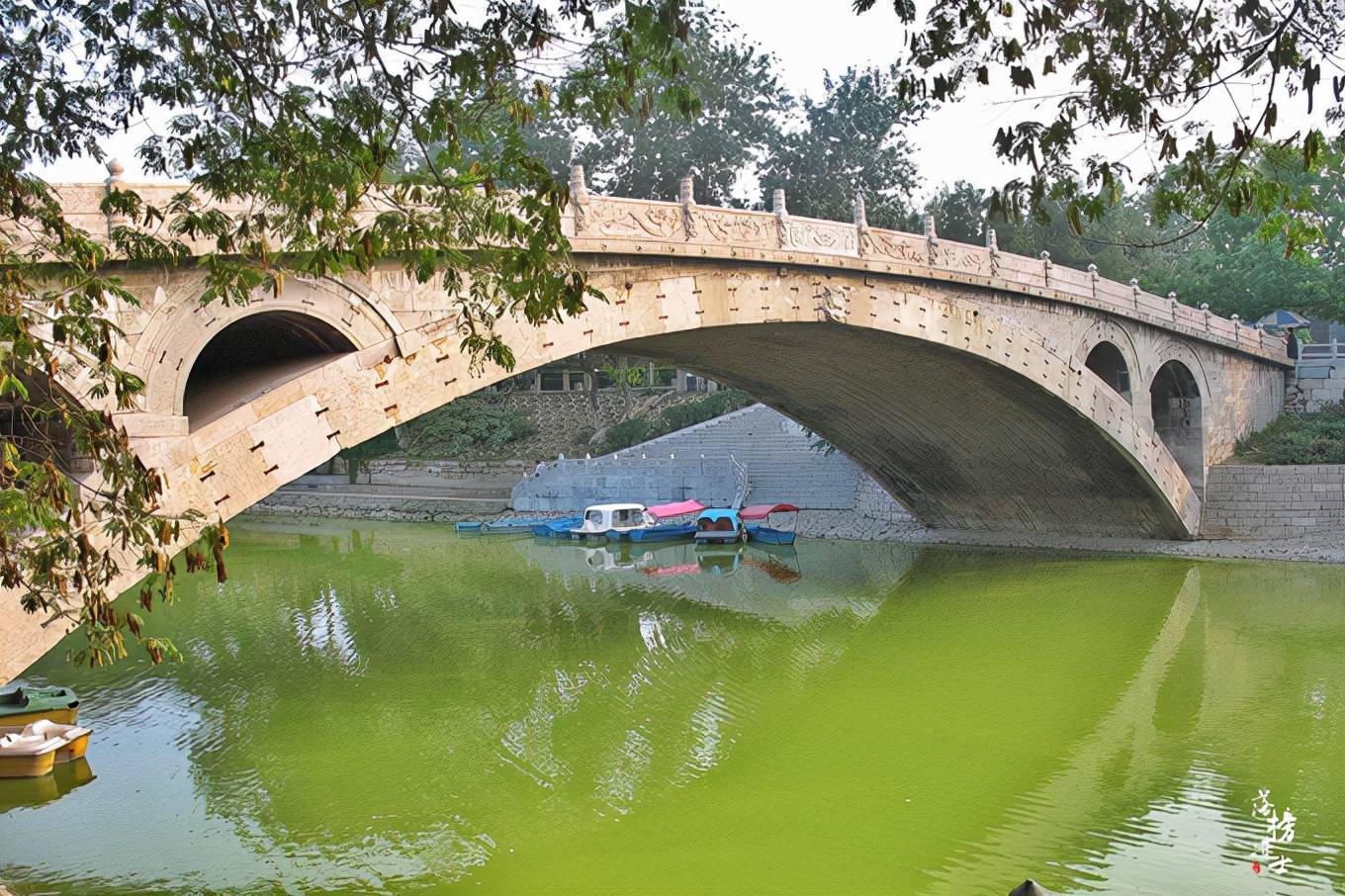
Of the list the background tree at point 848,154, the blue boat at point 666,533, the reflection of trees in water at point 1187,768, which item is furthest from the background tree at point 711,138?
the reflection of trees in water at point 1187,768

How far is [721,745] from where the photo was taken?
399 inches

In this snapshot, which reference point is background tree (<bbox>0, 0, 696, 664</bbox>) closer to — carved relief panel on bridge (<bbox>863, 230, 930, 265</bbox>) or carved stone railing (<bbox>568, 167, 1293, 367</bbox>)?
carved stone railing (<bbox>568, 167, 1293, 367</bbox>)

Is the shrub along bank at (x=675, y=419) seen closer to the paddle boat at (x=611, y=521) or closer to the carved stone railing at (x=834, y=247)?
the paddle boat at (x=611, y=521)

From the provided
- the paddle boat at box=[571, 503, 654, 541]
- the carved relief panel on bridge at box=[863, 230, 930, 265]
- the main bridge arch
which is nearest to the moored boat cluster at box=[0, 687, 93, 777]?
the main bridge arch

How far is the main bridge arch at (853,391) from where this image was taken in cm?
913

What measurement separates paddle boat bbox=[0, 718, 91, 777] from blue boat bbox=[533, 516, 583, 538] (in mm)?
15815

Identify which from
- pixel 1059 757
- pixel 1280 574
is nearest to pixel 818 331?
pixel 1059 757

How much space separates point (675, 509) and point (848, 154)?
1057cm

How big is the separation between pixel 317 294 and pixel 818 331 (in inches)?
305

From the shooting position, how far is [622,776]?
930 cm

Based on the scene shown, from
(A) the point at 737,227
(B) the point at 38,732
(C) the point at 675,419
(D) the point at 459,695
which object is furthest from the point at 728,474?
(B) the point at 38,732

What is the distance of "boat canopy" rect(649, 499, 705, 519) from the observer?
1002 inches

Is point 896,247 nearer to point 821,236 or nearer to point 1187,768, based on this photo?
point 821,236

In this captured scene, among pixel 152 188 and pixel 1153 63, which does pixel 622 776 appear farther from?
pixel 1153 63
